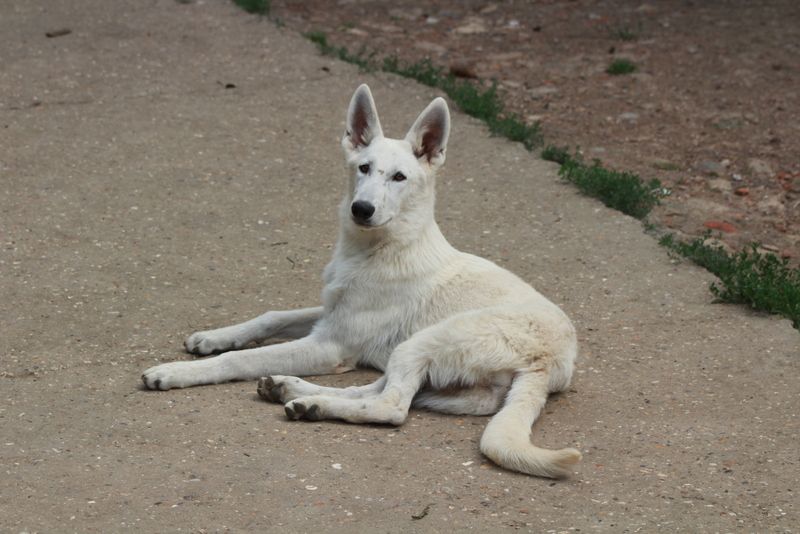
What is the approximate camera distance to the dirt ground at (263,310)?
15.2 ft

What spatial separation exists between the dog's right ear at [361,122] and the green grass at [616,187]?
3.25 meters

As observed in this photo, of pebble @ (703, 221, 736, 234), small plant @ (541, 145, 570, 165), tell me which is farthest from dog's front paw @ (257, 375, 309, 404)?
small plant @ (541, 145, 570, 165)

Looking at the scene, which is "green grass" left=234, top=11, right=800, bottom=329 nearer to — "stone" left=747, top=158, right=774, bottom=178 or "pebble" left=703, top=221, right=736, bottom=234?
"pebble" left=703, top=221, right=736, bottom=234

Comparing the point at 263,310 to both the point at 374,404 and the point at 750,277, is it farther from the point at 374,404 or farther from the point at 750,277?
the point at 750,277

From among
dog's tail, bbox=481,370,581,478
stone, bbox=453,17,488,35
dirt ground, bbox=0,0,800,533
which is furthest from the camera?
stone, bbox=453,17,488,35

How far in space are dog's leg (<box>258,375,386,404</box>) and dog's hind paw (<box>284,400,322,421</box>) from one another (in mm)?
168

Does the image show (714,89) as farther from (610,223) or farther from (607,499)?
(607,499)

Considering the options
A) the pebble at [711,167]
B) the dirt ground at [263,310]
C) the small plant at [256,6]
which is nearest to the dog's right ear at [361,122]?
the dirt ground at [263,310]

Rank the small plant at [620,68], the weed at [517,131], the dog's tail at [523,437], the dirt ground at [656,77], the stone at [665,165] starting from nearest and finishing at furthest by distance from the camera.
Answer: the dog's tail at [523,437]
the dirt ground at [656,77]
the stone at [665,165]
the weed at [517,131]
the small plant at [620,68]

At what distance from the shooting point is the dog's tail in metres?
4.76

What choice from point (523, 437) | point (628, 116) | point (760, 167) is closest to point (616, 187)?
point (760, 167)

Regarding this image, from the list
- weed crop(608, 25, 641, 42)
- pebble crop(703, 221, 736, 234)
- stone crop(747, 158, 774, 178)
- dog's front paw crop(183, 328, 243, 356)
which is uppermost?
weed crop(608, 25, 641, 42)

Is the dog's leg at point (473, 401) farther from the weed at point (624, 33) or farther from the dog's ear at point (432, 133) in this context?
the weed at point (624, 33)

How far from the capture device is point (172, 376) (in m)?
5.62
